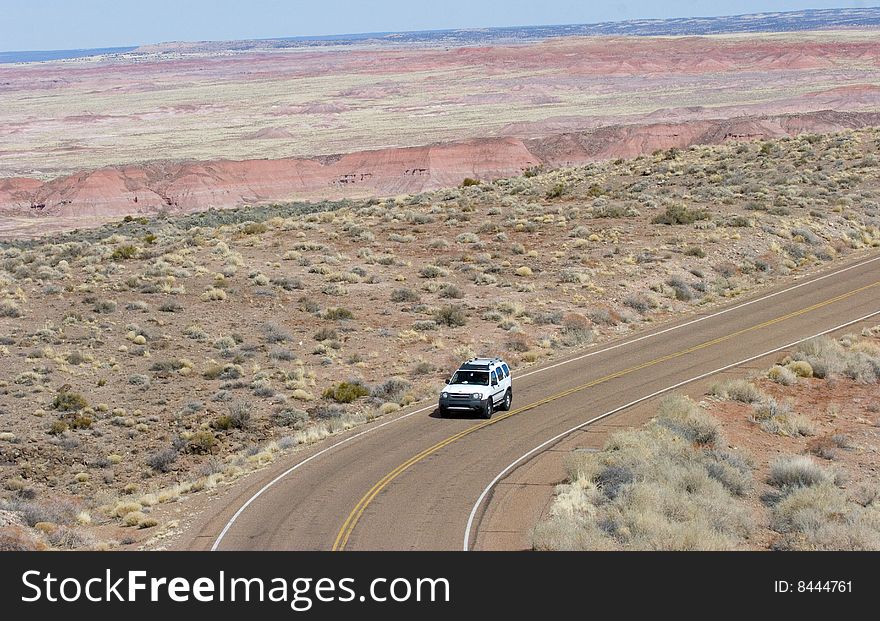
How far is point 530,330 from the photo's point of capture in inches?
1706

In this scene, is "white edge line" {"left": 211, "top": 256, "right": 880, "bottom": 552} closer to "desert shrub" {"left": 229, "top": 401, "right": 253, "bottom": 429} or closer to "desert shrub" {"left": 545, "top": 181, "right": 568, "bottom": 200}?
"desert shrub" {"left": 229, "top": 401, "right": 253, "bottom": 429}

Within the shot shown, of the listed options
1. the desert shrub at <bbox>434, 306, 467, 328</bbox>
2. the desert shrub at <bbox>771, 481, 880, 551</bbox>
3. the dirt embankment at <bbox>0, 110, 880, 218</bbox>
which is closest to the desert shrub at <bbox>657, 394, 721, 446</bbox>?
the desert shrub at <bbox>771, 481, 880, 551</bbox>

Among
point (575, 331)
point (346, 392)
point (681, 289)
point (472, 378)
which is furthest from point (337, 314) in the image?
point (681, 289)

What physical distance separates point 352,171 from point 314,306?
288 ft

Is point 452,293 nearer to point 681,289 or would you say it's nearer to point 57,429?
point 681,289

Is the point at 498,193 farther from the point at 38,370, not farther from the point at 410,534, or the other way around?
the point at 410,534

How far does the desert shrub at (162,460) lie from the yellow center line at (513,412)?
816cm

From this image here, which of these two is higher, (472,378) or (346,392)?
(472,378)

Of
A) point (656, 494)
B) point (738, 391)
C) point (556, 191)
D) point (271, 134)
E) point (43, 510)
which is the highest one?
point (271, 134)

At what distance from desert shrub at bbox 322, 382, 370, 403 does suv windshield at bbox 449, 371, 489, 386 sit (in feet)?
16.8

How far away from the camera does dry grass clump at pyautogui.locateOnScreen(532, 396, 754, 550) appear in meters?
19.6

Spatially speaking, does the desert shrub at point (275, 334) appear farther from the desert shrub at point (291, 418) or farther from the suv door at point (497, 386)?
the suv door at point (497, 386)

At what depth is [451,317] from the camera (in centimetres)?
4434

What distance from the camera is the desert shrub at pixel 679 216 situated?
201 feet
